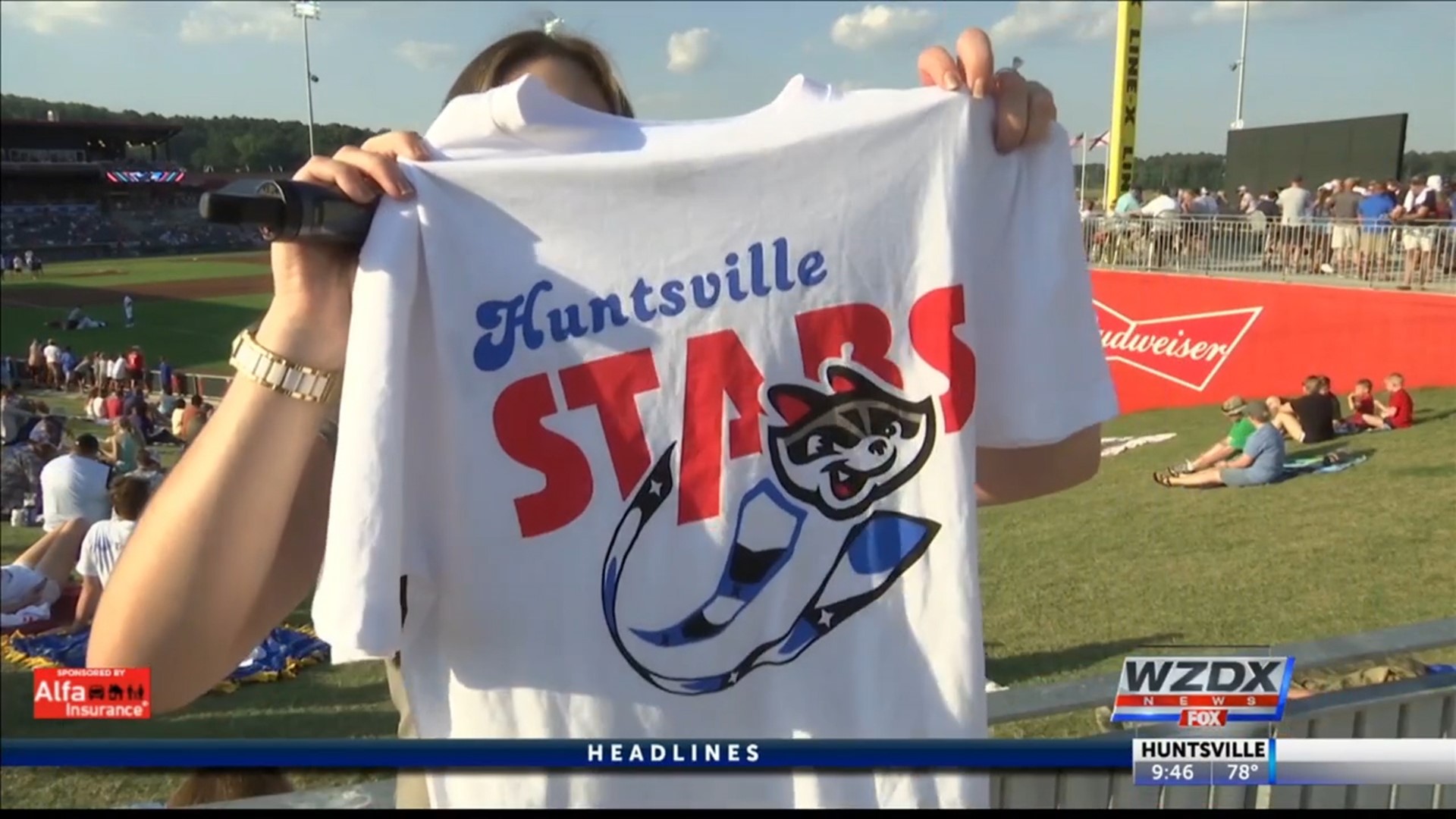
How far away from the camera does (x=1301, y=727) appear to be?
1.68 metres

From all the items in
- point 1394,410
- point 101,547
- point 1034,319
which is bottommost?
point 1394,410

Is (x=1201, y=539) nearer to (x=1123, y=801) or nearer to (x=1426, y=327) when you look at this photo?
(x=1426, y=327)

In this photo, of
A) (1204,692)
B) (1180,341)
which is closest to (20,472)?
(1204,692)

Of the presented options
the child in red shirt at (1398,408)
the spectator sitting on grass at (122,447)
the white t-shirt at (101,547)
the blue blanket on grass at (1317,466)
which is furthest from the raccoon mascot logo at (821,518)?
the child in red shirt at (1398,408)

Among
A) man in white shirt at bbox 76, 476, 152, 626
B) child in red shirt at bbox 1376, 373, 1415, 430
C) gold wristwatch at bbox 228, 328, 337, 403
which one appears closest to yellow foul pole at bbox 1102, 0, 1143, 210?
gold wristwatch at bbox 228, 328, 337, 403

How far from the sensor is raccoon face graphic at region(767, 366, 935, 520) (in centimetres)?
123

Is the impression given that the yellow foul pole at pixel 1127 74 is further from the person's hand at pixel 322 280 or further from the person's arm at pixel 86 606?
the person's arm at pixel 86 606

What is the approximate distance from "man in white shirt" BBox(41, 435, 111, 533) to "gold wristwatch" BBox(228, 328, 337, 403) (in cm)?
54

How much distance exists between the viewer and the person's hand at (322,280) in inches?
40.9

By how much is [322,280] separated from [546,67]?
36 cm

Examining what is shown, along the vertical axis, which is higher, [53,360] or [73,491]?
[53,360]

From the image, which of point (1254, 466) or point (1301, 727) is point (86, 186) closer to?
point (1301, 727)

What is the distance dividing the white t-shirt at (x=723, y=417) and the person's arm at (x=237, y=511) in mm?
100

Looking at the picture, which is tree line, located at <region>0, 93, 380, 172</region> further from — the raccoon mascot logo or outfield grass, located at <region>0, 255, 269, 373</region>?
the raccoon mascot logo
